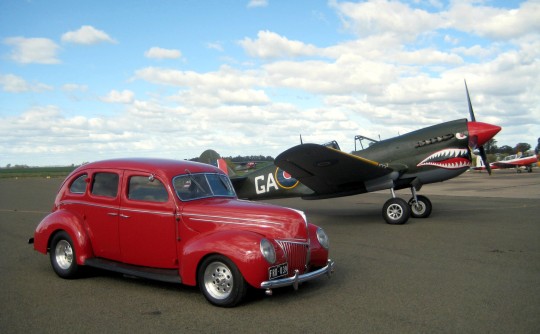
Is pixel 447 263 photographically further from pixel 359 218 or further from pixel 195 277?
pixel 359 218

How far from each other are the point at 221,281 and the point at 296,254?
919mm

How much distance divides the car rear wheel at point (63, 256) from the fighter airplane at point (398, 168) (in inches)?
246

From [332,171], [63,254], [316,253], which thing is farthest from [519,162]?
[63,254]

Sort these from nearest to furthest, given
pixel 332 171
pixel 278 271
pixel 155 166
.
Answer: pixel 278 271 < pixel 155 166 < pixel 332 171

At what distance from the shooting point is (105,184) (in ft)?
21.0

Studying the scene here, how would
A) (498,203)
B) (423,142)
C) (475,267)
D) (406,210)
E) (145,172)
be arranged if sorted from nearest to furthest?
(145,172) → (475,267) → (406,210) → (423,142) → (498,203)

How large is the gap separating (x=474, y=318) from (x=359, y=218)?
9.15m

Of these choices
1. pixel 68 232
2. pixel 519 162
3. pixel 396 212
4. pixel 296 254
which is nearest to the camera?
pixel 296 254

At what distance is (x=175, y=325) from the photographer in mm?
4523

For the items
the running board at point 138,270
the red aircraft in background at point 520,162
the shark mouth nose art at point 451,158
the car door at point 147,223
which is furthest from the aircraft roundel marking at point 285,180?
the red aircraft in background at point 520,162

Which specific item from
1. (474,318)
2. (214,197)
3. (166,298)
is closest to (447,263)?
(474,318)

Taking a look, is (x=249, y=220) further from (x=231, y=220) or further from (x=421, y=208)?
(x=421, y=208)

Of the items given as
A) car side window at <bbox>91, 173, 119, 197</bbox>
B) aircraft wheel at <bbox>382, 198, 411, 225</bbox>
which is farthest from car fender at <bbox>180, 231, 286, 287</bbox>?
aircraft wheel at <bbox>382, 198, 411, 225</bbox>

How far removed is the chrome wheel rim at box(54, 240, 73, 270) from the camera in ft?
21.3
